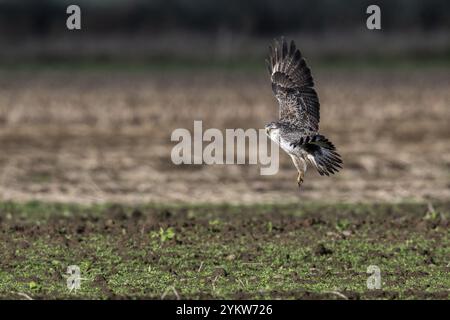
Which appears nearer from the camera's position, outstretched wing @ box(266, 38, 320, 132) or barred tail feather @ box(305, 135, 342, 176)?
barred tail feather @ box(305, 135, 342, 176)

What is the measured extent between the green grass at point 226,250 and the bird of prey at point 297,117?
1103mm

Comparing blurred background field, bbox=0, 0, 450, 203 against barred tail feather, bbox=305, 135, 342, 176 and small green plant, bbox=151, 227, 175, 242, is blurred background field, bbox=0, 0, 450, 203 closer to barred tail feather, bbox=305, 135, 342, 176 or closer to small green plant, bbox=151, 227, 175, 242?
small green plant, bbox=151, 227, 175, 242

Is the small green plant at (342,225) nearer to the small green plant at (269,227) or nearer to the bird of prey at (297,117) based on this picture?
the small green plant at (269,227)

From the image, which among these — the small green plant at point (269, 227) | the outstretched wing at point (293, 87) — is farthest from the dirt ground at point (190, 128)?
the outstretched wing at point (293, 87)

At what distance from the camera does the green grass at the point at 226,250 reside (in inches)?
456

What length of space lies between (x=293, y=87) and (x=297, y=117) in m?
0.64

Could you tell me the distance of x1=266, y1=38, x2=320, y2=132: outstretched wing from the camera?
545 inches

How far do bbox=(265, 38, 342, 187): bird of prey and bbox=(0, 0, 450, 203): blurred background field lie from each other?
406cm

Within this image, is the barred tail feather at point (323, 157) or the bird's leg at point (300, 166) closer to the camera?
the barred tail feather at point (323, 157)

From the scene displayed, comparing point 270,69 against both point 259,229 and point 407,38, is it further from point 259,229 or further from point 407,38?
point 407,38

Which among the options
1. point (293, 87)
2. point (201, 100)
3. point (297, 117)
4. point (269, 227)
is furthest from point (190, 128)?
point (297, 117)

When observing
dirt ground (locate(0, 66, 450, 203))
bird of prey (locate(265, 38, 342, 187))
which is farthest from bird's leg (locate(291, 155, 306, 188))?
dirt ground (locate(0, 66, 450, 203))

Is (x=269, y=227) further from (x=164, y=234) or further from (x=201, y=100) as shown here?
(x=201, y=100)

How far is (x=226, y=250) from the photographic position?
44.8 feet
